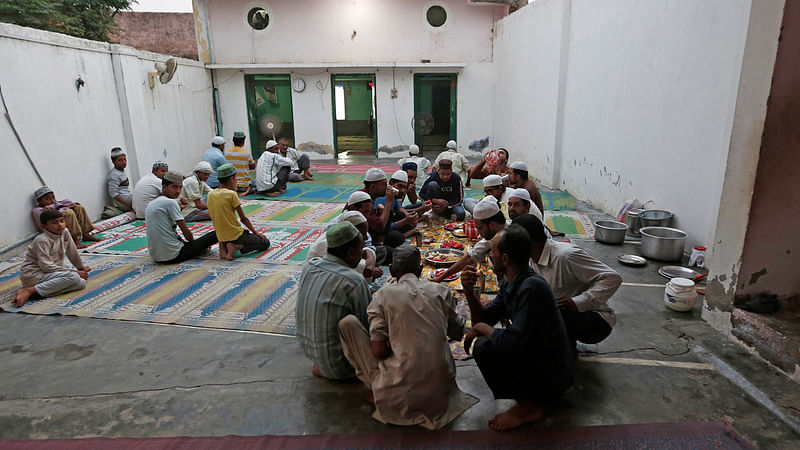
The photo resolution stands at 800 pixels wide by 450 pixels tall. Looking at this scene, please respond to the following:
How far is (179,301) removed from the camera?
4.50 meters

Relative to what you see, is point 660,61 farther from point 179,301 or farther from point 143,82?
point 143,82

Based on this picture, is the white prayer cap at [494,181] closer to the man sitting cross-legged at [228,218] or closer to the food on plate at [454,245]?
the food on plate at [454,245]

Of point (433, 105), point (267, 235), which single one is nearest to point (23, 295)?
point (267, 235)

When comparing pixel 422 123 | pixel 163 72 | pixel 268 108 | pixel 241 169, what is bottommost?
pixel 241 169

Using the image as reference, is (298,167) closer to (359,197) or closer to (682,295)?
(359,197)

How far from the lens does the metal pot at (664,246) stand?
5.19 metres

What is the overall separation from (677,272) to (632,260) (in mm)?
482

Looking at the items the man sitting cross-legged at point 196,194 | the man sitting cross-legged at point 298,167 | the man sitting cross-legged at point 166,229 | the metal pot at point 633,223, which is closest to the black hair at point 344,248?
the man sitting cross-legged at point 166,229

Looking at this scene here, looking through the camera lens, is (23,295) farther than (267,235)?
No

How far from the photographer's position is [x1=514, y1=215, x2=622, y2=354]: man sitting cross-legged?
2.93 m

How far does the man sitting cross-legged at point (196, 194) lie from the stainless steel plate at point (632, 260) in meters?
6.15

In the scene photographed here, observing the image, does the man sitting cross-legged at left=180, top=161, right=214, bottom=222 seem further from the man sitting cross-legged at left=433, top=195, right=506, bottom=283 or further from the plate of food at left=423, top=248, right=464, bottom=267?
the man sitting cross-legged at left=433, top=195, right=506, bottom=283

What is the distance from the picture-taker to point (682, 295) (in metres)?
3.93

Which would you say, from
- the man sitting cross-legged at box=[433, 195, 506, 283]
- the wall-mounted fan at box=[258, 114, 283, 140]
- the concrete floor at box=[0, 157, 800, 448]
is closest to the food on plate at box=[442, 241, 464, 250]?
the man sitting cross-legged at box=[433, 195, 506, 283]
